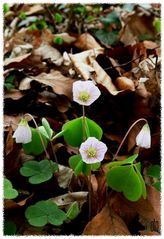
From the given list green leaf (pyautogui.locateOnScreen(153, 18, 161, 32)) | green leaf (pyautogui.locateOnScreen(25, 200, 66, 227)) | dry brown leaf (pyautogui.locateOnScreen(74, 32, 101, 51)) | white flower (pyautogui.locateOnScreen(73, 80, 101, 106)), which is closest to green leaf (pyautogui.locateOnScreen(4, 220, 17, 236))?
green leaf (pyautogui.locateOnScreen(25, 200, 66, 227))

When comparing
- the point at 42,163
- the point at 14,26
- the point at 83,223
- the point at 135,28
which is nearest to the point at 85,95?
the point at 42,163

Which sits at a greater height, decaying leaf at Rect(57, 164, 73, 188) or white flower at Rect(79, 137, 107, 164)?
white flower at Rect(79, 137, 107, 164)

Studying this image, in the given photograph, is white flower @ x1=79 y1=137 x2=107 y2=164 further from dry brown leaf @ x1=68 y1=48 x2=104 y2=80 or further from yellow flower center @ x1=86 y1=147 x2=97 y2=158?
dry brown leaf @ x1=68 y1=48 x2=104 y2=80

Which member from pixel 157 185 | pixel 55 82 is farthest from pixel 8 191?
pixel 55 82

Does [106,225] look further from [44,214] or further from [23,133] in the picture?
[23,133]

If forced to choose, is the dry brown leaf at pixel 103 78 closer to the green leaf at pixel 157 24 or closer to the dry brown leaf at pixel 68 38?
the dry brown leaf at pixel 68 38

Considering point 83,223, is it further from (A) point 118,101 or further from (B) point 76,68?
(B) point 76,68
